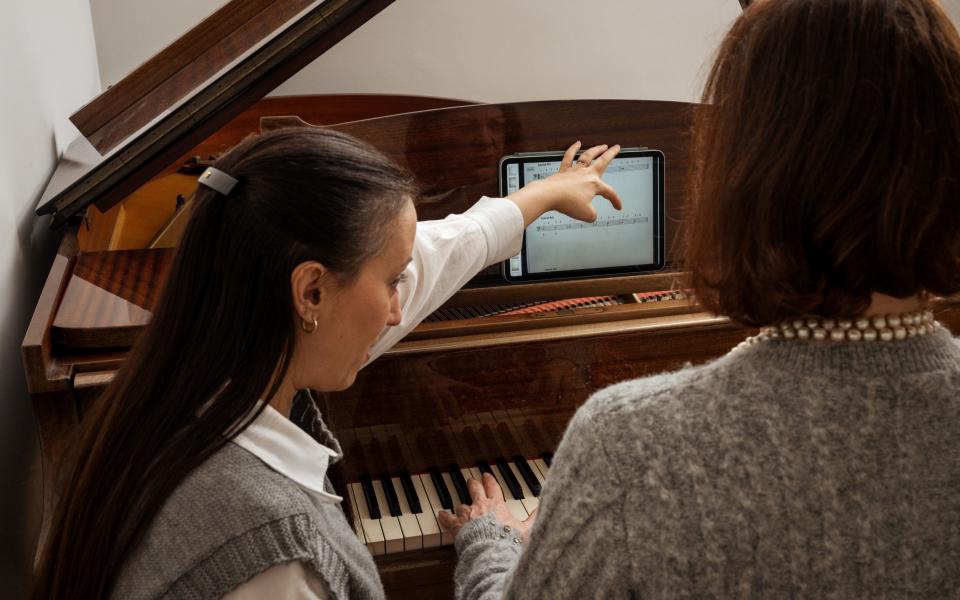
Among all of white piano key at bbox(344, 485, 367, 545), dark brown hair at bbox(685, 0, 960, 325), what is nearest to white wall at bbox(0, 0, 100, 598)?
white piano key at bbox(344, 485, 367, 545)

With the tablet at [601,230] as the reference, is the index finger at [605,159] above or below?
above

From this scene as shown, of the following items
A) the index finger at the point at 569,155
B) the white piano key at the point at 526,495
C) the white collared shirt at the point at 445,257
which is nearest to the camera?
the white collared shirt at the point at 445,257

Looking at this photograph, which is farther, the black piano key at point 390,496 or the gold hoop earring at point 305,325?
the black piano key at point 390,496

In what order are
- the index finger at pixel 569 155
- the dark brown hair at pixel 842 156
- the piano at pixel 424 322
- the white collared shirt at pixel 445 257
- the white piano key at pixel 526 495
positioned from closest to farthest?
the dark brown hair at pixel 842 156 → the white collared shirt at pixel 445 257 → the piano at pixel 424 322 → the white piano key at pixel 526 495 → the index finger at pixel 569 155

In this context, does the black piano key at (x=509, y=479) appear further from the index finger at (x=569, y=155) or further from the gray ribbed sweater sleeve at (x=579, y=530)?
the gray ribbed sweater sleeve at (x=579, y=530)

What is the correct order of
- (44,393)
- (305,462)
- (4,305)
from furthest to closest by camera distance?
(4,305) < (44,393) < (305,462)

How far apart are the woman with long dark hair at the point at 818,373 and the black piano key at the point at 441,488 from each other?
895 mm

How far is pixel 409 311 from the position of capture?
1.52m

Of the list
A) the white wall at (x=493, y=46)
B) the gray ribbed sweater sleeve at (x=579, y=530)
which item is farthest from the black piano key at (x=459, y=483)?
the white wall at (x=493, y=46)

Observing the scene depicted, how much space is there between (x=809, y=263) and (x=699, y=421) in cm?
16

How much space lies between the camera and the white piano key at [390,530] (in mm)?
1629

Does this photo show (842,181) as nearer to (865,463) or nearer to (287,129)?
(865,463)

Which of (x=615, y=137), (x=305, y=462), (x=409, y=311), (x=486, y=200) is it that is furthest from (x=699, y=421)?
(x=615, y=137)

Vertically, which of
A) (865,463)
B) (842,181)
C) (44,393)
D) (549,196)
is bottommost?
(44,393)
